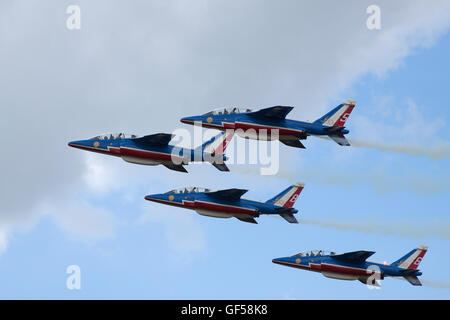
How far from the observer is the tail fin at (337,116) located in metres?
86.4

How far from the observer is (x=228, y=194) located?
84250mm

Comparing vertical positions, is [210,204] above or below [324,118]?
below

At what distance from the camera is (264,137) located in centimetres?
8519

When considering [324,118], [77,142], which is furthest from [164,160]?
[324,118]

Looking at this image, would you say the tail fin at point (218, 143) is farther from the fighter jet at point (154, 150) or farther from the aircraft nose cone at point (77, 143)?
the aircraft nose cone at point (77, 143)

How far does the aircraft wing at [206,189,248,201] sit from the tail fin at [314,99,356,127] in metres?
9.83

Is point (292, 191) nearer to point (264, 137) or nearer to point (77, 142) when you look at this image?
point (264, 137)

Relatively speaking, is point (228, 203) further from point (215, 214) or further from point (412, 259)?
point (412, 259)

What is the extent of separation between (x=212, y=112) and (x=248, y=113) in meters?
3.69

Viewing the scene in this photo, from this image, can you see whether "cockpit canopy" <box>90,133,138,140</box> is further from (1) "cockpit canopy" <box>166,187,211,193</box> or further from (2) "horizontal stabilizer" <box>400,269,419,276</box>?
(2) "horizontal stabilizer" <box>400,269,419,276</box>

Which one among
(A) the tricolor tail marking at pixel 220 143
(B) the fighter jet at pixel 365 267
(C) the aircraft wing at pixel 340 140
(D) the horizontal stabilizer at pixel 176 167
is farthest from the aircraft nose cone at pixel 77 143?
(B) the fighter jet at pixel 365 267

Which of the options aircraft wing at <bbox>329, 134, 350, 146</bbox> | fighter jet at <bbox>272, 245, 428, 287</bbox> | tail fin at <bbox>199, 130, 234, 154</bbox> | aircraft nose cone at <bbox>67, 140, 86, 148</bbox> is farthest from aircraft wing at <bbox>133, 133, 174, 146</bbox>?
fighter jet at <bbox>272, 245, 428, 287</bbox>

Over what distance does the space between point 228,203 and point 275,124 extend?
816 centimetres

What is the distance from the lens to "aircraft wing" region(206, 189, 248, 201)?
3290 inches
